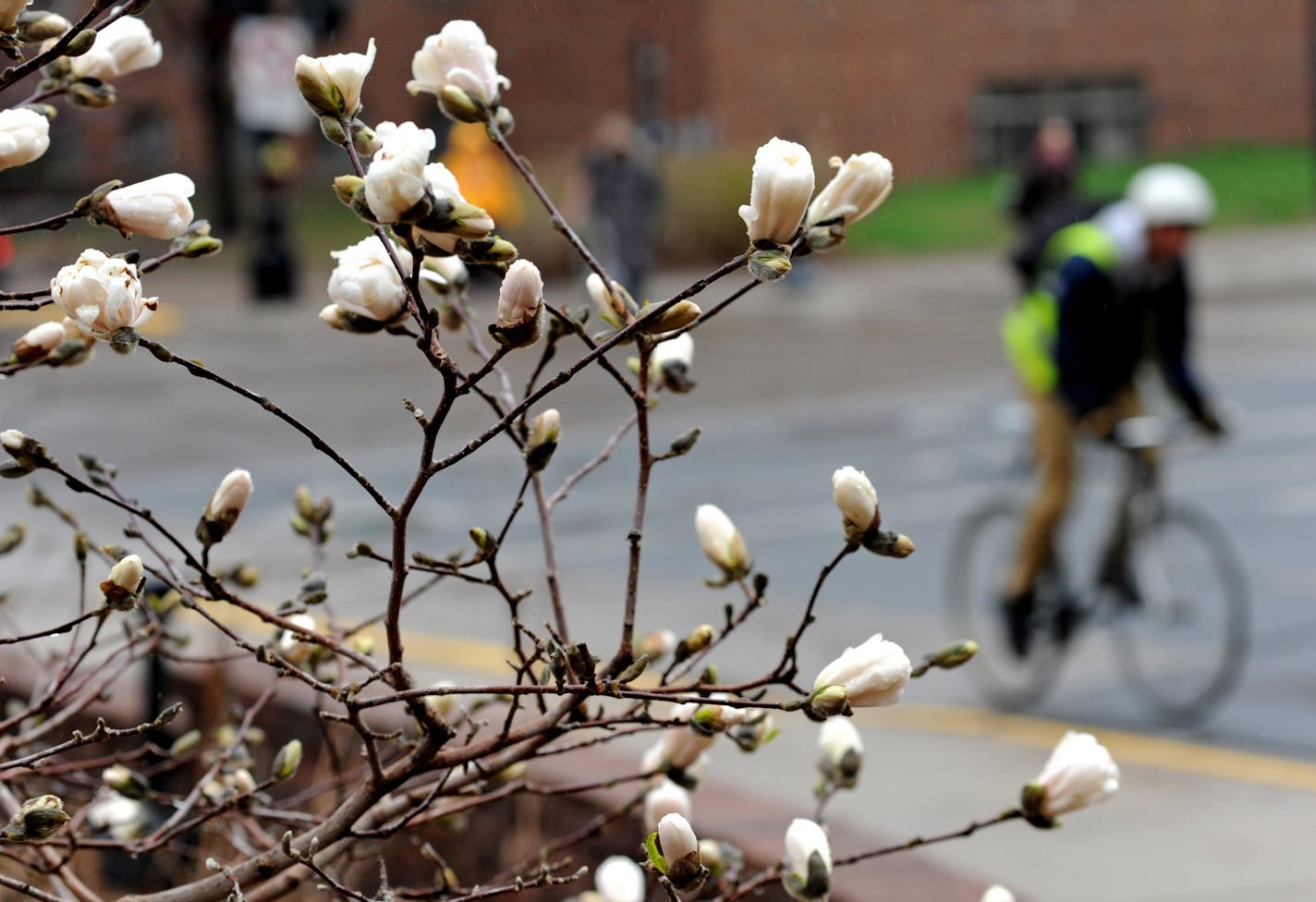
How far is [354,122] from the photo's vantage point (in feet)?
5.19

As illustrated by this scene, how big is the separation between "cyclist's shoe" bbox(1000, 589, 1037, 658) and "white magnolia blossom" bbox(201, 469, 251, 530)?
17.6 ft

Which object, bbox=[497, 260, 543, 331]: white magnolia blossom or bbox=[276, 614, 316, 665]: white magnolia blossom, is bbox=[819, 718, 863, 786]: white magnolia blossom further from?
bbox=[497, 260, 543, 331]: white magnolia blossom

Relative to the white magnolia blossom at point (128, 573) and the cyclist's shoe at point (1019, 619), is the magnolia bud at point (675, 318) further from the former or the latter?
the cyclist's shoe at point (1019, 619)

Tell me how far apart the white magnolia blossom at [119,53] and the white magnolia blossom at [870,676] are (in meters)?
1.00

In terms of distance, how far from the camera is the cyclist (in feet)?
21.0

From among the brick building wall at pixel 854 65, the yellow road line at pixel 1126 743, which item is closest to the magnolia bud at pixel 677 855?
the yellow road line at pixel 1126 743

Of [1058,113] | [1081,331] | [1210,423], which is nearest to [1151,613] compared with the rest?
[1210,423]

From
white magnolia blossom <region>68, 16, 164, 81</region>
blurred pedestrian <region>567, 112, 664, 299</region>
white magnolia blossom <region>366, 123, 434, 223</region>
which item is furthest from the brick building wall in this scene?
white magnolia blossom <region>366, 123, 434, 223</region>

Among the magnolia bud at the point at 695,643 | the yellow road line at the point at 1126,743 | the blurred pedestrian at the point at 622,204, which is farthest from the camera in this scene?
the blurred pedestrian at the point at 622,204

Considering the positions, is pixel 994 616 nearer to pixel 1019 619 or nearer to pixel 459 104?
pixel 1019 619

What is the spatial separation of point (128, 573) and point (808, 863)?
2.18 ft

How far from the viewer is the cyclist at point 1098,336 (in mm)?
6387

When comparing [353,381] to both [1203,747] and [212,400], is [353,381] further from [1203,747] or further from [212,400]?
[1203,747]

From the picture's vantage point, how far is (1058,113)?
122 ft
